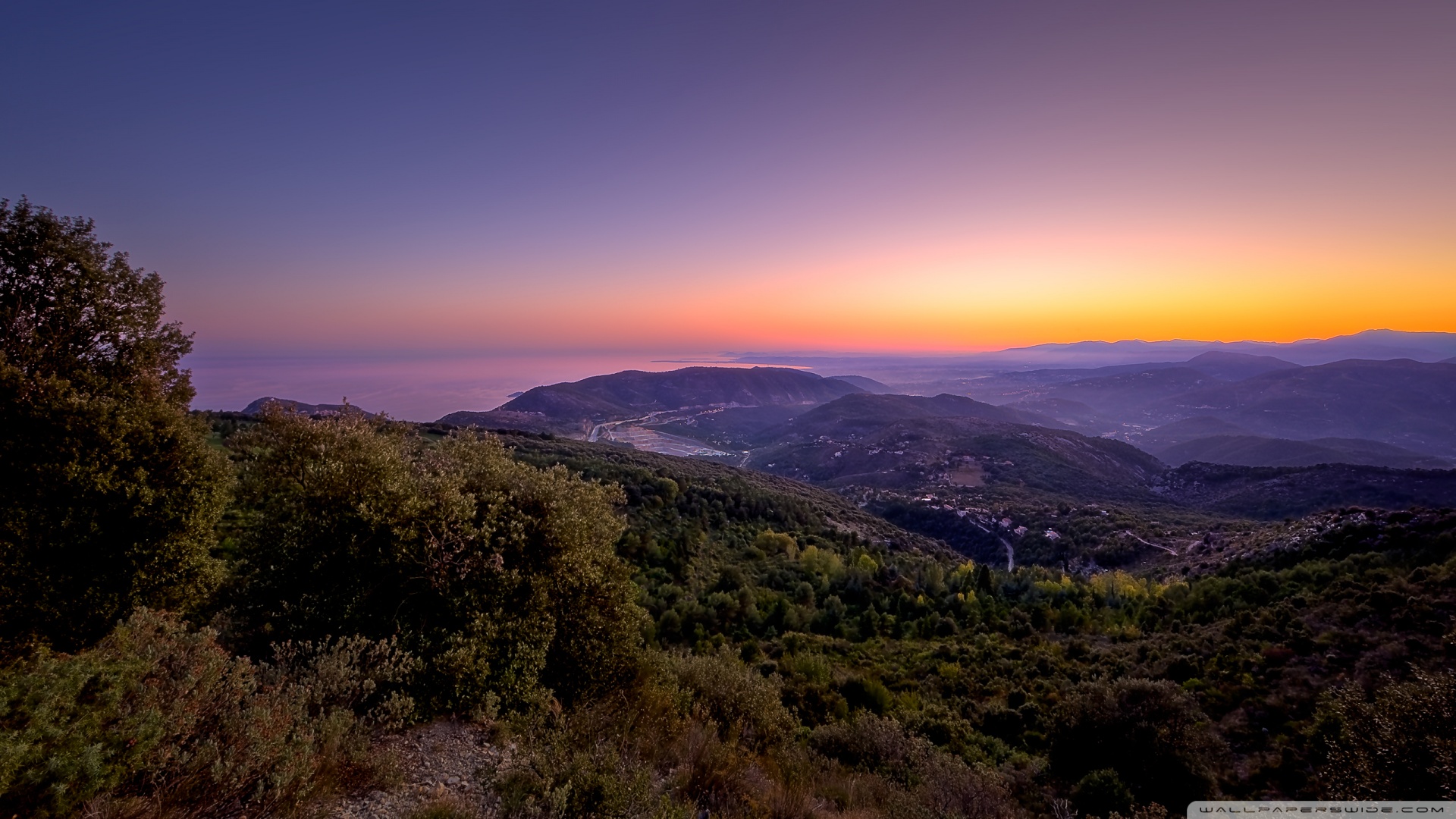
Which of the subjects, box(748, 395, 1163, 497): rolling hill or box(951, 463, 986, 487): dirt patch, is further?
box(748, 395, 1163, 497): rolling hill

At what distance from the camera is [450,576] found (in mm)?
9789

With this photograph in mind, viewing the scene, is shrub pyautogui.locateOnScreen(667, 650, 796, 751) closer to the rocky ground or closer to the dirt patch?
the rocky ground

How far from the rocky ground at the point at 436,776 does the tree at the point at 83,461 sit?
6.76 metres

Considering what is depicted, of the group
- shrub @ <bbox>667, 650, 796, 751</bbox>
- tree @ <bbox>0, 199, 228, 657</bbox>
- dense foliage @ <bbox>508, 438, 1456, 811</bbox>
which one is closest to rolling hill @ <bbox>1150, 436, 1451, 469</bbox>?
dense foliage @ <bbox>508, 438, 1456, 811</bbox>

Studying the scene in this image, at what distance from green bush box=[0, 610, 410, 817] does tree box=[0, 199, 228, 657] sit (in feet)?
10.2

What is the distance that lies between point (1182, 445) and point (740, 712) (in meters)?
244

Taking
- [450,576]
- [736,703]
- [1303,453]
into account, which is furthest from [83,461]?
[1303,453]

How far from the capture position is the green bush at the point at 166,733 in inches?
181

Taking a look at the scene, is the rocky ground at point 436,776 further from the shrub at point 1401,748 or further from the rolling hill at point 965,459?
the rolling hill at point 965,459

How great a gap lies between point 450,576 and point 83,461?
24.1ft

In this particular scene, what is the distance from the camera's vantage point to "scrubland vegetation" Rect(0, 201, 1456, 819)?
5.82 meters

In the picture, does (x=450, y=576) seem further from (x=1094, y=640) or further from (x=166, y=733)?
(x=1094, y=640)

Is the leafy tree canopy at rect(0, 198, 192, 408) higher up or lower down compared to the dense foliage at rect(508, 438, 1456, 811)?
higher up

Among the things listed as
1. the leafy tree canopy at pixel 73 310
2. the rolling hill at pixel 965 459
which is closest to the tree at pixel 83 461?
the leafy tree canopy at pixel 73 310
